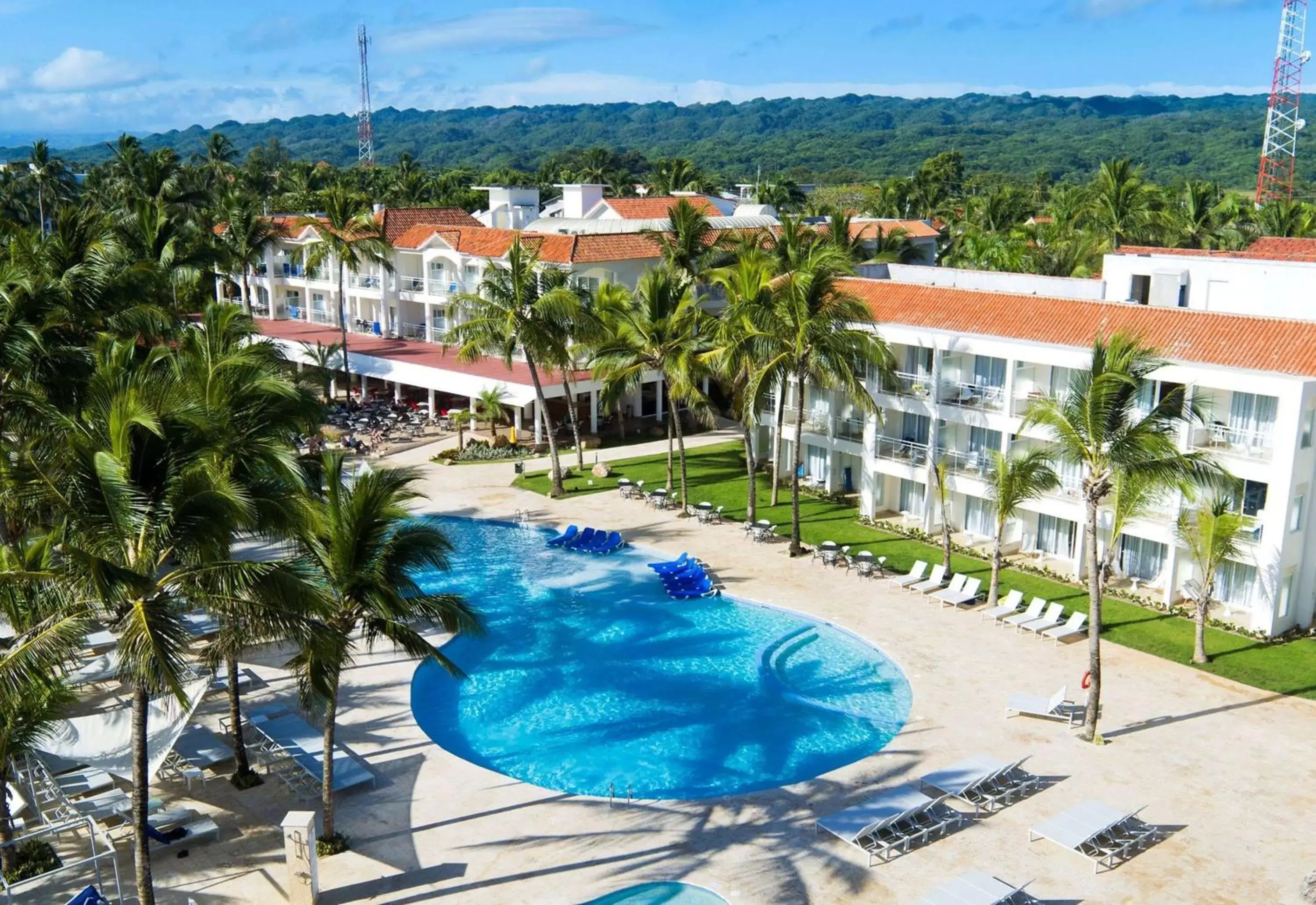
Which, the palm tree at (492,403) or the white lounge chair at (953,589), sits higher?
the palm tree at (492,403)

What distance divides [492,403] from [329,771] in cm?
2379

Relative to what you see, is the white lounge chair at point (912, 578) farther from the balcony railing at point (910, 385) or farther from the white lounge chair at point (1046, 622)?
the balcony railing at point (910, 385)

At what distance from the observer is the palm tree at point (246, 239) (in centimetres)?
4988

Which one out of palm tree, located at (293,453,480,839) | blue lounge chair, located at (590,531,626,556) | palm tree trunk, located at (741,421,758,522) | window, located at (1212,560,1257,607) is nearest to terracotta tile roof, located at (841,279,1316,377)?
window, located at (1212,560,1257,607)

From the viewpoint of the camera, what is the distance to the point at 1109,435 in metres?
18.4

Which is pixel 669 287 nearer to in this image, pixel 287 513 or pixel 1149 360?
pixel 1149 360

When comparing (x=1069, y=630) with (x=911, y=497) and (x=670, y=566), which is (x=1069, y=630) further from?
(x=670, y=566)

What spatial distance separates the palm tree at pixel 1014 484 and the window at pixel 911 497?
534 cm

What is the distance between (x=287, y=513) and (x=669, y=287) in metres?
20.1

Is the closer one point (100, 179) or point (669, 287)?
point (669, 287)

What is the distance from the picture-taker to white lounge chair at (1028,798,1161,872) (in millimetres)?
15836

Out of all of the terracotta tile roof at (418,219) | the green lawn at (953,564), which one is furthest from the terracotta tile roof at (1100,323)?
the terracotta tile roof at (418,219)

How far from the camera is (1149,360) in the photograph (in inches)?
780

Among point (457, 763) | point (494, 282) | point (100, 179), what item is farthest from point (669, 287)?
point (100, 179)
